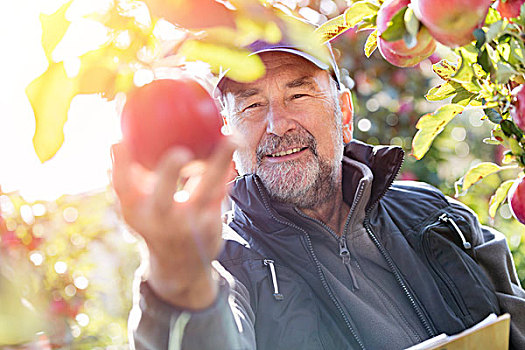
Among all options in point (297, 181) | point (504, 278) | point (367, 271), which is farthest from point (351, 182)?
point (504, 278)

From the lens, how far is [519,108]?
0.58 metres

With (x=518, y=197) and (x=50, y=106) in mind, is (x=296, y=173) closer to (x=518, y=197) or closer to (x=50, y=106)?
(x=518, y=197)

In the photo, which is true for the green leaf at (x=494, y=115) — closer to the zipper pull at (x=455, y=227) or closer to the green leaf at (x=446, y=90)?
the green leaf at (x=446, y=90)

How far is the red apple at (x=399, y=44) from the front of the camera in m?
0.57

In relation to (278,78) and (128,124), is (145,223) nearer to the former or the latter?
(128,124)

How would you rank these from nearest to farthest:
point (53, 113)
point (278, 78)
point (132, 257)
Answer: point (53, 113)
point (278, 78)
point (132, 257)

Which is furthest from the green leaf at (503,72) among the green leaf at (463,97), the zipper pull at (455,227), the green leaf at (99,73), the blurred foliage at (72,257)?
the blurred foliage at (72,257)

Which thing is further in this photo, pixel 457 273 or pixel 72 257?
pixel 72 257

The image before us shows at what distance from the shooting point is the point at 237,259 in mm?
1245

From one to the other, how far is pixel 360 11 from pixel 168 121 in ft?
0.83

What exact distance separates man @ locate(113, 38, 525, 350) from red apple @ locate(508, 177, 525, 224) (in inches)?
16.8

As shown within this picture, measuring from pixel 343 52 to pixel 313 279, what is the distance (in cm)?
197

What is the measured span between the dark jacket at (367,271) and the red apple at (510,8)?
2.25 ft

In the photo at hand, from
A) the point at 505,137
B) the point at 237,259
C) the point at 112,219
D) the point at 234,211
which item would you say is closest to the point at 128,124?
the point at 505,137
